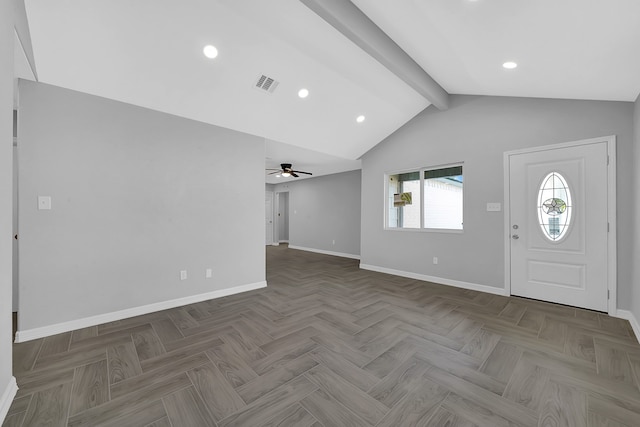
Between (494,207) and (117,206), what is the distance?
517cm

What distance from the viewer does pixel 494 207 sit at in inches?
157

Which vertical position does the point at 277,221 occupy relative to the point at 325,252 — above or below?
above

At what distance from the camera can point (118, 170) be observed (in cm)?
298

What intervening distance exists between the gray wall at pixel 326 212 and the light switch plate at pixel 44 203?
602cm

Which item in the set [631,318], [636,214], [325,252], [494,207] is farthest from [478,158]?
[325,252]

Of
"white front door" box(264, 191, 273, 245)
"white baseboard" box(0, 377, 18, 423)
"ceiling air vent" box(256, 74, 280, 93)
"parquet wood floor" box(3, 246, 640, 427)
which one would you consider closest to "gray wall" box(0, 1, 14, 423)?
"white baseboard" box(0, 377, 18, 423)

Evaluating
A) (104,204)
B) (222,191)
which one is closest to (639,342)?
(222,191)

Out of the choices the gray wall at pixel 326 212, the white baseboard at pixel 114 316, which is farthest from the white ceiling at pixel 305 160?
the white baseboard at pixel 114 316

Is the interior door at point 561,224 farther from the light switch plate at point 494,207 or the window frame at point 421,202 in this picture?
the window frame at point 421,202

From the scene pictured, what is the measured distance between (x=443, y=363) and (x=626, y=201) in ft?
10.0

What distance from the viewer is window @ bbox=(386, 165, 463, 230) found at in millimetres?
4531

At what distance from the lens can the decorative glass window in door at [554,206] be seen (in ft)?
11.2

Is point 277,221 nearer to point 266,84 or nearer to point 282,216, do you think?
point 282,216

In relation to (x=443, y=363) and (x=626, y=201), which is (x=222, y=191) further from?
(x=626, y=201)
